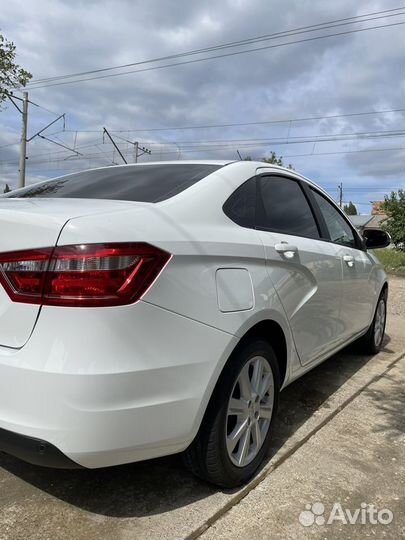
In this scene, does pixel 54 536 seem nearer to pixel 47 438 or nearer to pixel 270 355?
pixel 47 438

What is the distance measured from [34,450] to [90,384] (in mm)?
335

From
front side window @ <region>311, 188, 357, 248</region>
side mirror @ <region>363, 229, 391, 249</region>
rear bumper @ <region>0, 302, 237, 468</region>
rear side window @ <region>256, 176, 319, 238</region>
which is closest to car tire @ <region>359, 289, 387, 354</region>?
side mirror @ <region>363, 229, 391, 249</region>

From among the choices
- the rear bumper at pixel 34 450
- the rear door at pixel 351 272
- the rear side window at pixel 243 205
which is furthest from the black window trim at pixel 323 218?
the rear bumper at pixel 34 450

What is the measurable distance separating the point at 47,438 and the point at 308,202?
8.02ft

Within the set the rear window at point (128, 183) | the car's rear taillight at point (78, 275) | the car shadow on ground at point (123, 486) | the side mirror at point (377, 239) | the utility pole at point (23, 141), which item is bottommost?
the car shadow on ground at point (123, 486)

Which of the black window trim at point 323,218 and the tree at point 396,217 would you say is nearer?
the black window trim at point 323,218

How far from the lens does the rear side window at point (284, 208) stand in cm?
283

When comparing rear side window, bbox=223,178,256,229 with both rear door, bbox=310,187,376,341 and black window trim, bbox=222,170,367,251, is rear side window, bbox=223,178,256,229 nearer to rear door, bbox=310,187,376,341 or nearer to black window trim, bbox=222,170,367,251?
black window trim, bbox=222,170,367,251

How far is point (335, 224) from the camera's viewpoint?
4.04 m

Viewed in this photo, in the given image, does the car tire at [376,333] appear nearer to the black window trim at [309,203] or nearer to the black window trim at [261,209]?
the black window trim at [309,203]

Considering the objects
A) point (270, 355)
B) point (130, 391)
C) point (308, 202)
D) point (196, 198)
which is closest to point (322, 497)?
point (270, 355)

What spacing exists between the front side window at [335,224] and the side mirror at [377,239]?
0.42 meters

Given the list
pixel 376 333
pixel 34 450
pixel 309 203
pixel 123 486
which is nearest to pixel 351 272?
pixel 309 203

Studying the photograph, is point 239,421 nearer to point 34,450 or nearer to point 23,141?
point 34,450
